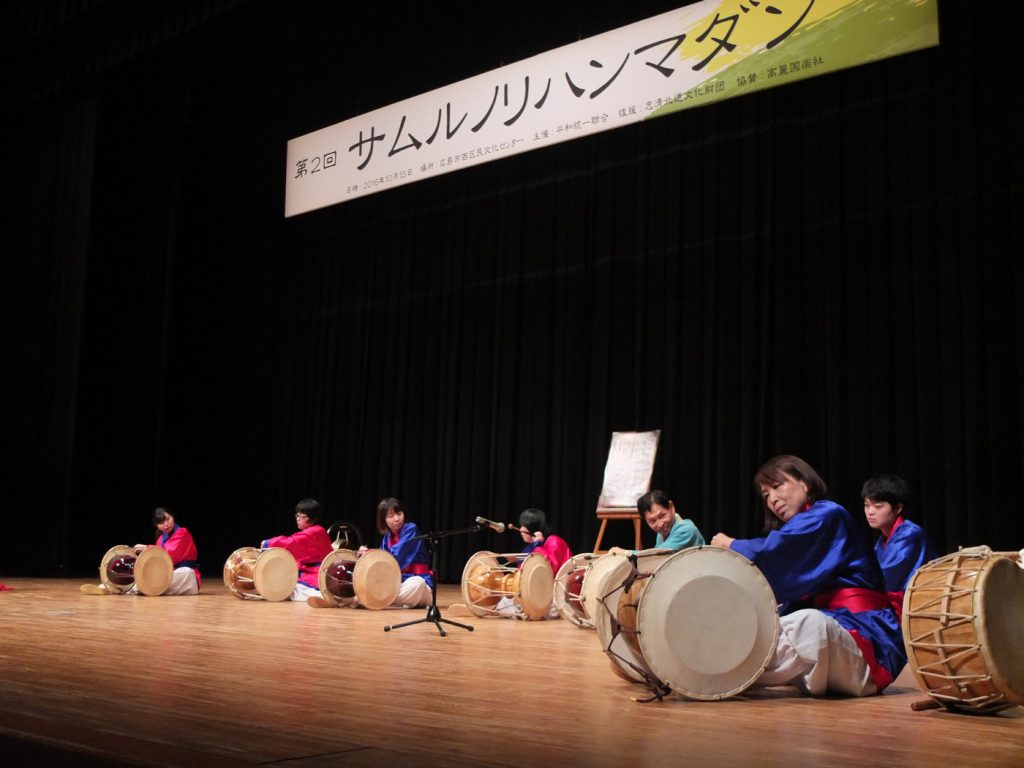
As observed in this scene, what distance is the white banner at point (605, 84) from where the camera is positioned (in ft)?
20.5

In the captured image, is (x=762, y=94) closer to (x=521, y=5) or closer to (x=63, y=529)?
(x=521, y=5)

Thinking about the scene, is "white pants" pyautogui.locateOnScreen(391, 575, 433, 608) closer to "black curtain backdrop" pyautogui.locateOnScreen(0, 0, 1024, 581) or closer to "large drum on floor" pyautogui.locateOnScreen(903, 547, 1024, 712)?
"black curtain backdrop" pyautogui.locateOnScreen(0, 0, 1024, 581)

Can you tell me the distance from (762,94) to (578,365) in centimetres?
276

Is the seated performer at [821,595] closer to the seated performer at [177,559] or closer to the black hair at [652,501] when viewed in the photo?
the black hair at [652,501]

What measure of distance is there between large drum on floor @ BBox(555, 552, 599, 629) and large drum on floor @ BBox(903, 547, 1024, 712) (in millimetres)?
3287

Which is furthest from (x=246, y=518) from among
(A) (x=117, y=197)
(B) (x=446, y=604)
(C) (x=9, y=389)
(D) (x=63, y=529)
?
(B) (x=446, y=604)

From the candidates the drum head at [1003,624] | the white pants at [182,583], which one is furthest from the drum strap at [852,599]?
the white pants at [182,583]

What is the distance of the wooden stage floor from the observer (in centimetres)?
220

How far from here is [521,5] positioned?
9.49m

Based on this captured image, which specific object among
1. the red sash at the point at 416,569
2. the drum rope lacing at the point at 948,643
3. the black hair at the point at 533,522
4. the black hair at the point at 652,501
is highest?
the black hair at the point at 652,501

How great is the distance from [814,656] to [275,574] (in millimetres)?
5603

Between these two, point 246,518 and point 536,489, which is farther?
point 246,518

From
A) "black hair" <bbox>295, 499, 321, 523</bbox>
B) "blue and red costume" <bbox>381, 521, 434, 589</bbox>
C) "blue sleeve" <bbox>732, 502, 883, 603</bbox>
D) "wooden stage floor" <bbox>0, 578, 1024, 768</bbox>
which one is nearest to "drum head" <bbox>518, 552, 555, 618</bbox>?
"blue and red costume" <bbox>381, 521, 434, 589</bbox>

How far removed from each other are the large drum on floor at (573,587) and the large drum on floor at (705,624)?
10.1 feet
